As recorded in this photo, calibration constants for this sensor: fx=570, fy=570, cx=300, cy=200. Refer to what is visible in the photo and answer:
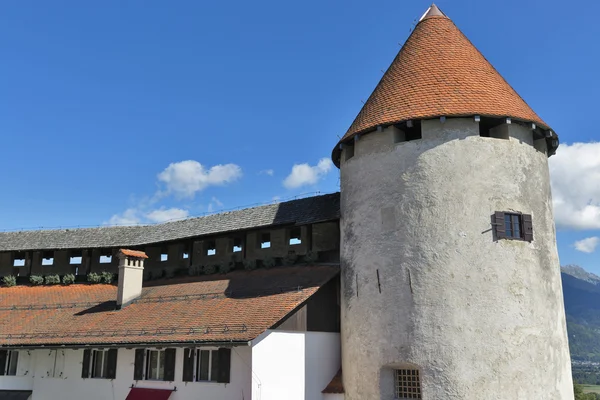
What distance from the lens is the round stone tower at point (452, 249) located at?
55.9ft

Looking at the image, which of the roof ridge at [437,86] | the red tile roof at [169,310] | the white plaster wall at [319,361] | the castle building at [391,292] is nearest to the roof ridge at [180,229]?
the castle building at [391,292]

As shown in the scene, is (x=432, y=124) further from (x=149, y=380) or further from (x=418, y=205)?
(x=149, y=380)

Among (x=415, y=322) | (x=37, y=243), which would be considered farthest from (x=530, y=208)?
(x=37, y=243)

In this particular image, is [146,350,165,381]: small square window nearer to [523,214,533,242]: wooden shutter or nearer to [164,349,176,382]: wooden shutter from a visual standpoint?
[164,349,176,382]: wooden shutter

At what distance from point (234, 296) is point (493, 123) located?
37.5ft

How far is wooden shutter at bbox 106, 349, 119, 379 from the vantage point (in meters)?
22.0

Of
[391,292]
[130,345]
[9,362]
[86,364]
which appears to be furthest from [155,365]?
[391,292]

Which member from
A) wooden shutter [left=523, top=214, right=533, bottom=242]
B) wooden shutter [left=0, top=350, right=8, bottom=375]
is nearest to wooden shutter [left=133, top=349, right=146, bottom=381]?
wooden shutter [left=0, top=350, right=8, bottom=375]

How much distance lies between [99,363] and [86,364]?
526mm

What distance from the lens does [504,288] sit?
17375 mm

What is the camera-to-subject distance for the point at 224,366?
63.0ft

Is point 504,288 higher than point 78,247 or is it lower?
lower

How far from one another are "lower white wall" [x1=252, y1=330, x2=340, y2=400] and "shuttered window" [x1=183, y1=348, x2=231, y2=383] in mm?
1434

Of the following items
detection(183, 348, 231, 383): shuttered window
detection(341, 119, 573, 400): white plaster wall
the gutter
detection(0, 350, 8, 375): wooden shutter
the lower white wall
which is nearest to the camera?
detection(341, 119, 573, 400): white plaster wall
